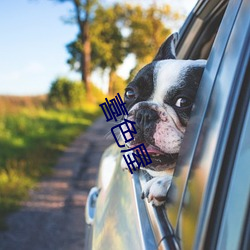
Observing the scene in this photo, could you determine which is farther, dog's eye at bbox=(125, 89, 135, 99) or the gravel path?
the gravel path

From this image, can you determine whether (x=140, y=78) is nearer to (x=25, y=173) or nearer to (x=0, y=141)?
(x=25, y=173)

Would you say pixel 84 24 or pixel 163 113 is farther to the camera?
pixel 84 24

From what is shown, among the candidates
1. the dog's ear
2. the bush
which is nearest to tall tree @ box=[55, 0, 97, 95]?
the bush

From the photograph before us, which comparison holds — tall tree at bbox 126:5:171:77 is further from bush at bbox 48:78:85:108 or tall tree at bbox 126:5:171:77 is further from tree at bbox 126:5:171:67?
bush at bbox 48:78:85:108

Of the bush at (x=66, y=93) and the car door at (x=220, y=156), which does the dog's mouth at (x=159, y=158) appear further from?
the bush at (x=66, y=93)

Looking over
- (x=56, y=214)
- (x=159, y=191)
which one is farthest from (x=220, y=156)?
(x=56, y=214)

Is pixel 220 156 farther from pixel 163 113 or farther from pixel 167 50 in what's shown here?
pixel 167 50

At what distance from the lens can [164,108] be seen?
1491mm

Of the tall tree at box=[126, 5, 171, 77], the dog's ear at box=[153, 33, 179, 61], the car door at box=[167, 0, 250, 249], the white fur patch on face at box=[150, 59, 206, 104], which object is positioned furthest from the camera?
the tall tree at box=[126, 5, 171, 77]

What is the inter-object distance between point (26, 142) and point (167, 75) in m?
7.77

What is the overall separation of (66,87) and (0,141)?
11892 millimetres

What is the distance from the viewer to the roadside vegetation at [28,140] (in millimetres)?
5938

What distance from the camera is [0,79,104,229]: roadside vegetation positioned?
19.5 feet

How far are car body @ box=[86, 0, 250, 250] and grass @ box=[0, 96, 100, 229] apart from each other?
3701 millimetres
